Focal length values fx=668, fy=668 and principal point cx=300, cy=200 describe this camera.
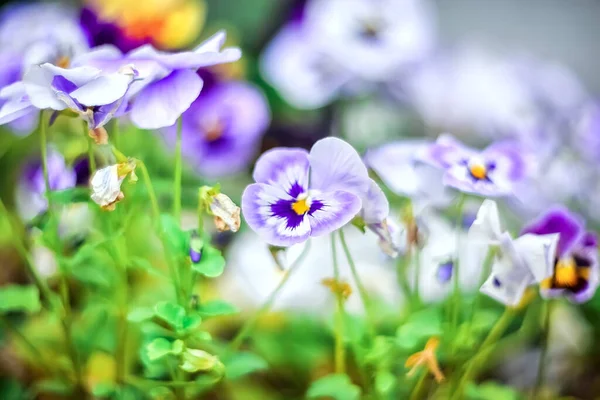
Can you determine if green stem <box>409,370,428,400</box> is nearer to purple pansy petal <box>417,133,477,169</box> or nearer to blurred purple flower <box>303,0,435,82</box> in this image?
purple pansy petal <box>417,133,477,169</box>

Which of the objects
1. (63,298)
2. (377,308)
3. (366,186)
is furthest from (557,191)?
(63,298)

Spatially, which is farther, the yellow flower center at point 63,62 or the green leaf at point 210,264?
the yellow flower center at point 63,62

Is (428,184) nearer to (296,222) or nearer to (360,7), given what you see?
(296,222)

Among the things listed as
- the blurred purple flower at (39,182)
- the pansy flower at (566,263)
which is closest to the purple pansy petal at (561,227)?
the pansy flower at (566,263)

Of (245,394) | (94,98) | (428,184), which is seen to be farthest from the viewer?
(245,394)

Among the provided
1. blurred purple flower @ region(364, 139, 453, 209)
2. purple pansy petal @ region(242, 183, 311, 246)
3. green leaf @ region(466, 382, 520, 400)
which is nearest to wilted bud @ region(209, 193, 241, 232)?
purple pansy petal @ region(242, 183, 311, 246)

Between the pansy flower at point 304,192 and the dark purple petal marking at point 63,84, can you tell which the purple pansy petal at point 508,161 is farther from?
the dark purple petal marking at point 63,84

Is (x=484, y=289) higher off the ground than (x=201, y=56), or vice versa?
(x=201, y=56)
